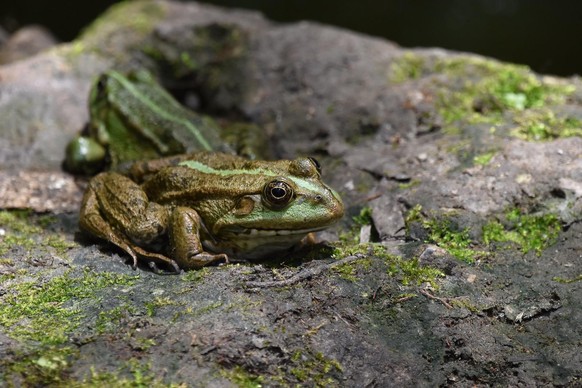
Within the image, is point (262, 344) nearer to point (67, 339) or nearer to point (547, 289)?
point (67, 339)

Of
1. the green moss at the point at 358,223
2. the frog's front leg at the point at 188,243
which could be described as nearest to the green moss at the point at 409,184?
the green moss at the point at 358,223

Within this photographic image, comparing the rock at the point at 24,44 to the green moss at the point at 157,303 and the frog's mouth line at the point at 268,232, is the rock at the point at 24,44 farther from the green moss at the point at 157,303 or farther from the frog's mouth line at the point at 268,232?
the green moss at the point at 157,303

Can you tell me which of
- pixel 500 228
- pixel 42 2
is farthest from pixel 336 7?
pixel 500 228

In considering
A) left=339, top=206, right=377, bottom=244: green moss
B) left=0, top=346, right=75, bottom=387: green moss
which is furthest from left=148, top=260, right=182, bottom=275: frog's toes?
left=339, top=206, right=377, bottom=244: green moss

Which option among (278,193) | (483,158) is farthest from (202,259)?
(483,158)

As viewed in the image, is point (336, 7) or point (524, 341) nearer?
point (524, 341)
